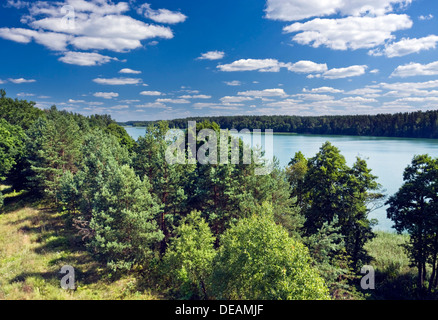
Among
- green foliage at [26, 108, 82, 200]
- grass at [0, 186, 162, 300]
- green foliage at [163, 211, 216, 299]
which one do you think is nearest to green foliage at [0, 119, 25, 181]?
green foliage at [26, 108, 82, 200]

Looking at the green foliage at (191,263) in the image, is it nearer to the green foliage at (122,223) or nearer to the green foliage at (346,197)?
the green foliage at (122,223)

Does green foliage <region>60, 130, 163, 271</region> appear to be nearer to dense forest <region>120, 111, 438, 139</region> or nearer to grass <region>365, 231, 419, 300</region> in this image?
grass <region>365, 231, 419, 300</region>

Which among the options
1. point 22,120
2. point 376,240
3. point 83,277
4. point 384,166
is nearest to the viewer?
point 83,277

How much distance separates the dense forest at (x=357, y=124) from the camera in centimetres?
11588

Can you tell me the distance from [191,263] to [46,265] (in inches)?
559

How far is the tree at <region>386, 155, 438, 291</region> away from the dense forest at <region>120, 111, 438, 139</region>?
81963 mm

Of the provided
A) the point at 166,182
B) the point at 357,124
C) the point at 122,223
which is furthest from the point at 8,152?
the point at 357,124

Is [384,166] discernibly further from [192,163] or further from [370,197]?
[192,163]

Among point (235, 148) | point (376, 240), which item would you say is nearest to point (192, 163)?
point (235, 148)

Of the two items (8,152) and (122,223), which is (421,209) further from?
(8,152)
